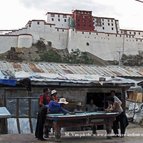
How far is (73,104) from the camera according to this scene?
536 inches

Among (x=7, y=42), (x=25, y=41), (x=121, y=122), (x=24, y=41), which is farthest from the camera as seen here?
(x=25, y=41)

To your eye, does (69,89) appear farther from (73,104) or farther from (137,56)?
(137,56)

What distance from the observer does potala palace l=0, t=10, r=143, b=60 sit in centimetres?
7175

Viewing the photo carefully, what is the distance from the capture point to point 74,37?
77250 mm

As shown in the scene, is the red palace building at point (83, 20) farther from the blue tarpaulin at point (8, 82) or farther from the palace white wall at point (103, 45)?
the blue tarpaulin at point (8, 82)

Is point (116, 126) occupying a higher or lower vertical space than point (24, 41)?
lower

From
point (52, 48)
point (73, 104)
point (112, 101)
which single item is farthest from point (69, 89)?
point (52, 48)

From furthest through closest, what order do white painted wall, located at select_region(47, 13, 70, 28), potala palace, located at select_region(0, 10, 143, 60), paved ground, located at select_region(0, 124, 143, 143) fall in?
1. white painted wall, located at select_region(47, 13, 70, 28)
2. potala palace, located at select_region(0, 10, 143, 60)
3. paved ground, located at select_region(0, 124, 143, 143)

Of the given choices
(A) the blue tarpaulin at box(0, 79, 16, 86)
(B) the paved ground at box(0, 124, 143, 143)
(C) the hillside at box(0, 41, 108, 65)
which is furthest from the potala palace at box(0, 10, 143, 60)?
(B) the paved ground at box(0, 124, 143, 143)

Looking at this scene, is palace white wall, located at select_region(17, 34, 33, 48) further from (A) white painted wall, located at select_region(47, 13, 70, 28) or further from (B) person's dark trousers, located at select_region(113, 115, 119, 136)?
(B) person's dark trousers, located at select_region(113, 115, 119, 136)

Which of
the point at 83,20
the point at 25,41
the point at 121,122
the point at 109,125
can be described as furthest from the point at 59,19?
the point at 109,125

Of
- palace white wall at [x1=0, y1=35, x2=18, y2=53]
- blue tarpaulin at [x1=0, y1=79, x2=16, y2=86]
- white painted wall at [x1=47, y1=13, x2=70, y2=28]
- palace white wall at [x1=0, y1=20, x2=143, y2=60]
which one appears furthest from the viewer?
white painted wall at [x1=47, y1=13, x2=70, y2=28]

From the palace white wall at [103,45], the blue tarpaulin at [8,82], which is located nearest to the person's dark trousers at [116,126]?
the blue tarpaulin at [8,82]

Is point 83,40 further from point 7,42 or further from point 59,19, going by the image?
point 7,42
